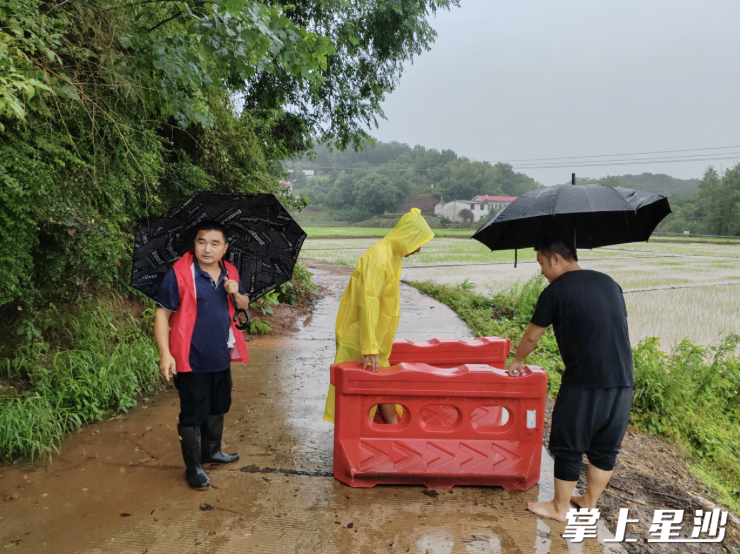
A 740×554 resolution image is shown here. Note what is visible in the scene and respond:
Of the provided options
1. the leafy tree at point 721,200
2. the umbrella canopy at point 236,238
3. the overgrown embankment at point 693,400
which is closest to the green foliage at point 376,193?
the leafy tree at point 721,200

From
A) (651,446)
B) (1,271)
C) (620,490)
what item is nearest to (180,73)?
(1,271)

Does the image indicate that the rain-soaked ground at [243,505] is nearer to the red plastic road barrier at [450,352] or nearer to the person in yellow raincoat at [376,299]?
the person in yellow raincoat at [376,299]

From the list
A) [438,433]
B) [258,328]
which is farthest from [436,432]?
[258,328]

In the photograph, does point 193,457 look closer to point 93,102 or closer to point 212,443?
point 212,443

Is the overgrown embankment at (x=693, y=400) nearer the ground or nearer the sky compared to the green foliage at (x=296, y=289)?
nearer the ground

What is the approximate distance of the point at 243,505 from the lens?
253 centimetres

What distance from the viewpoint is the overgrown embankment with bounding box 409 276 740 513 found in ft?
14.9

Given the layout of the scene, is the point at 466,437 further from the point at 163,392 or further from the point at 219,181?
the point at 219,181

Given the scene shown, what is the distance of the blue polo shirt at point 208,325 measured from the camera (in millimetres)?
2625

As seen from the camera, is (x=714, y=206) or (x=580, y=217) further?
(x=714, y=206)

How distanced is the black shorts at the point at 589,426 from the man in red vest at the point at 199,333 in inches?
71.7

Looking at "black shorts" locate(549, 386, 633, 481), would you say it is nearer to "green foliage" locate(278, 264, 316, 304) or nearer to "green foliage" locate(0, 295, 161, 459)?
"green foliage" locate(0, 295, 161, 459)

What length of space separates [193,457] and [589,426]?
7.05ft

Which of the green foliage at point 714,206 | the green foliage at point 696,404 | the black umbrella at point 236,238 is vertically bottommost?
the green foliage at point 696,404
